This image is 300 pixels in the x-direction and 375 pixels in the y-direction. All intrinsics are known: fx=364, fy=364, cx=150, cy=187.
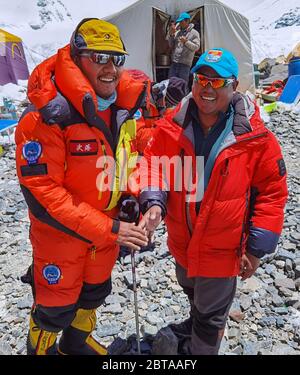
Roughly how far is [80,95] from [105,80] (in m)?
0.20

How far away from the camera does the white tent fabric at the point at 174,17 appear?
454 inches

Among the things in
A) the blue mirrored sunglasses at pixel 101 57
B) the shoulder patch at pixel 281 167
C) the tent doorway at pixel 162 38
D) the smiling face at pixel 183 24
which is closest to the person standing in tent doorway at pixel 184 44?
the smiling face at pixel 183 24

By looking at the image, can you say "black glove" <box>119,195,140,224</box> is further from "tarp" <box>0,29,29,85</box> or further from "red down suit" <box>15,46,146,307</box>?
"tarp" <box>0,29,29,85</box>

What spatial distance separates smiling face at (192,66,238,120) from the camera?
2127mm

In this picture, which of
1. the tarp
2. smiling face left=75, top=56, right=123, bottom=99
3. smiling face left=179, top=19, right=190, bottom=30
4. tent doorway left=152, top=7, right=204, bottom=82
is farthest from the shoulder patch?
the tarp

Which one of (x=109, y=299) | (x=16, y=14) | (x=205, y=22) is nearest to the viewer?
(x=109, y=299)

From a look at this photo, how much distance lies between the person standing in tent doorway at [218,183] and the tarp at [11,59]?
1355 centimetres

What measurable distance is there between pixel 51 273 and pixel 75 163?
70 cm

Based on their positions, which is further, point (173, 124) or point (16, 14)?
point (16, 14)

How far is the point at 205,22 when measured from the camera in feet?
38.1

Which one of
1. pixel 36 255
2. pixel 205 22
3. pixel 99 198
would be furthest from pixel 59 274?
pixel 205 22

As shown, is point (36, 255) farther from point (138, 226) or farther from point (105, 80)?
point (105, 80)

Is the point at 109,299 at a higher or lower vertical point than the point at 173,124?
lower

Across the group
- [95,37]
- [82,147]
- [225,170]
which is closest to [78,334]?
[82,147]
